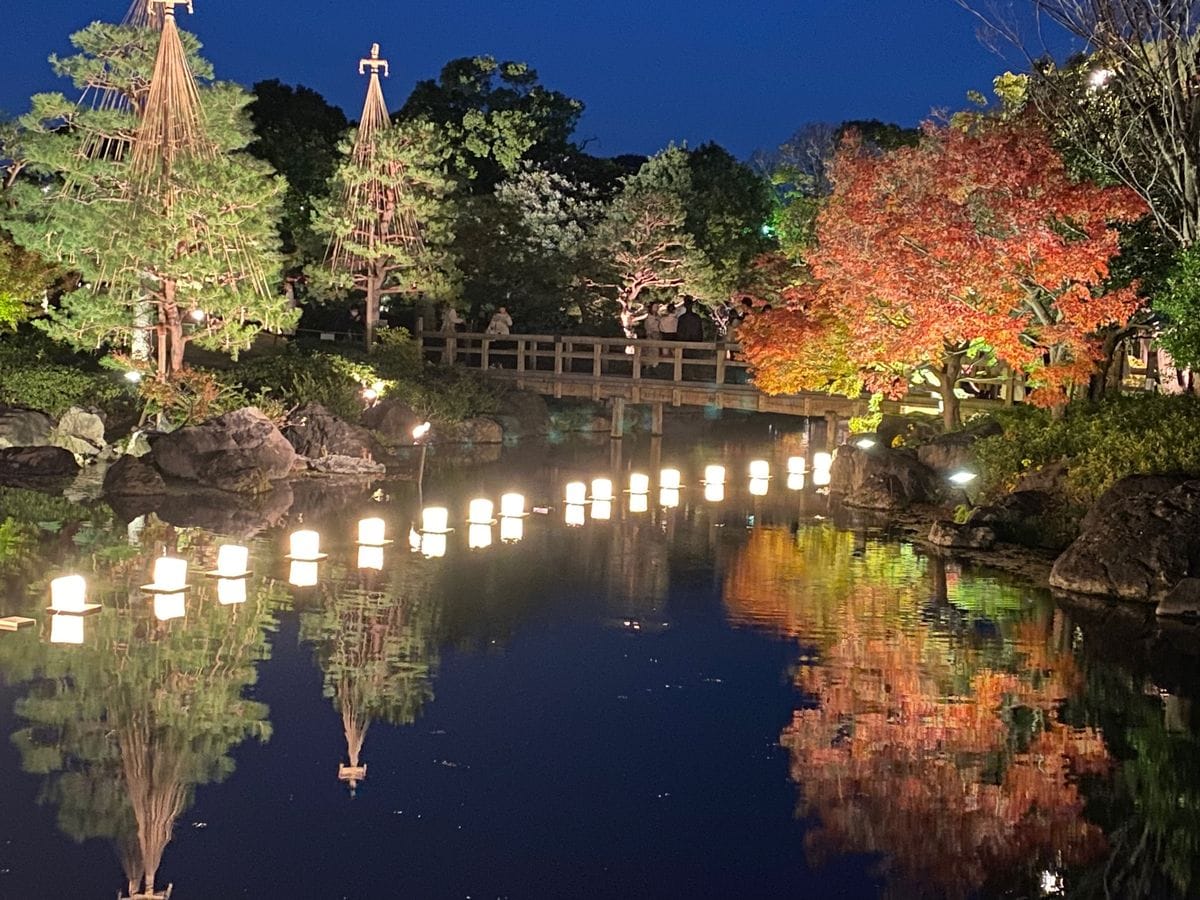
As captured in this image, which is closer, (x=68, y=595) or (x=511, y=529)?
(x=68, y=595)

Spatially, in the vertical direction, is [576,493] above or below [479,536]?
above

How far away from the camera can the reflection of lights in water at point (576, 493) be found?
63.4ft

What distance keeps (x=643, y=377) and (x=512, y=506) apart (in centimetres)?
1248

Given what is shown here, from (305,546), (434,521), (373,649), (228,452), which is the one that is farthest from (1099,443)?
(228,452)

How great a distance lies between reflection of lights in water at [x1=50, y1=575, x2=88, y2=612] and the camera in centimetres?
1121

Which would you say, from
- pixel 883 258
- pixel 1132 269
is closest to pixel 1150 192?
pixel 1132 269

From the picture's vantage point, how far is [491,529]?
16531mm

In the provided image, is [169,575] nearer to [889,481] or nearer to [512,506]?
[512,506]

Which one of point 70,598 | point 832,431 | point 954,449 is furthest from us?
point 832,431

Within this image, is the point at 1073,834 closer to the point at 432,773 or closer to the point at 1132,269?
the point at 432,773

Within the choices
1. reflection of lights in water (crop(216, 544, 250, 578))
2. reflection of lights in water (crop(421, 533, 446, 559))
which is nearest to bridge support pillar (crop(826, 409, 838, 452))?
reflection of lights in water (crop(421, 533, 446, 559))

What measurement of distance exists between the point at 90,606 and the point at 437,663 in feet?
10.1

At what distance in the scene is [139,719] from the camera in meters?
8.54

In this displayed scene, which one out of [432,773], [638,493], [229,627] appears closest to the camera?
[432,773]
